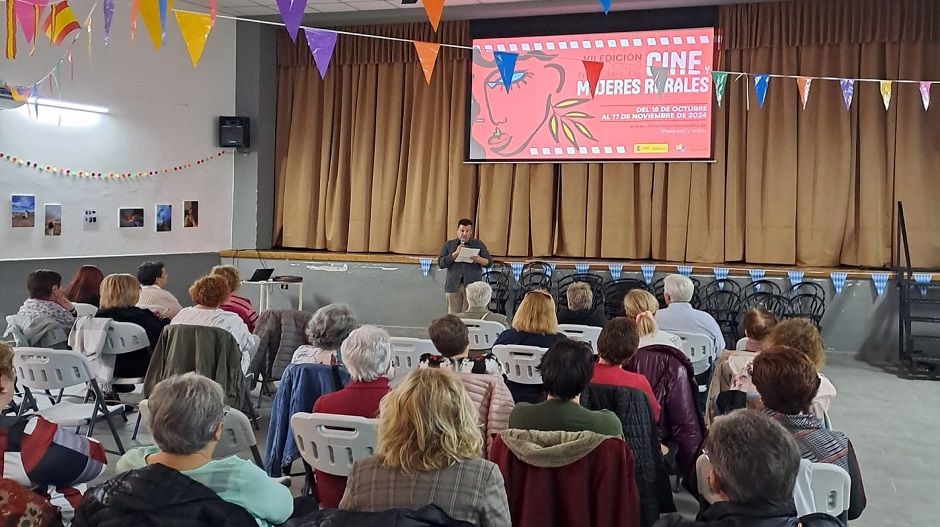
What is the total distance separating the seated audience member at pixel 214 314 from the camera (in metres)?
4.13

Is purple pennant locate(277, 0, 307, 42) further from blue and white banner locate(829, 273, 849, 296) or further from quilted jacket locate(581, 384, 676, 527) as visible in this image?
blue and white banner locate(829, 273, 849, 296)

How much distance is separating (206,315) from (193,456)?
244 centimetres

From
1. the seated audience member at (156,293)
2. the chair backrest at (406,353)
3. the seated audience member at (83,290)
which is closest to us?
the chair backrest at (406,353)

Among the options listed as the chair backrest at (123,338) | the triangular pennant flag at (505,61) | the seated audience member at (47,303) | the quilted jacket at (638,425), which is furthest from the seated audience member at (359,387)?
the triangular pennant flag at (505,61)

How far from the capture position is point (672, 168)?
27.8ft

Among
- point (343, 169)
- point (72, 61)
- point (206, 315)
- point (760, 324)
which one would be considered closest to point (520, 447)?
point (760, 324)

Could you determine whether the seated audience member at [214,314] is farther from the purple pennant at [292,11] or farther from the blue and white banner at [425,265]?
the blue and white banner at [425,265]

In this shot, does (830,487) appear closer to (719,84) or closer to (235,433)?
(235,433)

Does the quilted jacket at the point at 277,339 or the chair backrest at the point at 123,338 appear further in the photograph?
the quilted jacket at the point at 277,339

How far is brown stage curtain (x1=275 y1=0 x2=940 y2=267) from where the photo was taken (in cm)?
774

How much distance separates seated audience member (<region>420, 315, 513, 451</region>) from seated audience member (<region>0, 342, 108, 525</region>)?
1233mm

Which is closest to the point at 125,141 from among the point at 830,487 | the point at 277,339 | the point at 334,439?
the point at 277,339

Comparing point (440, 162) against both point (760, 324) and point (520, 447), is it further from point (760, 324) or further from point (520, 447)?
point (520, 447)

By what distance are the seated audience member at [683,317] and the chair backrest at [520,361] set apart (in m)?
1.08
